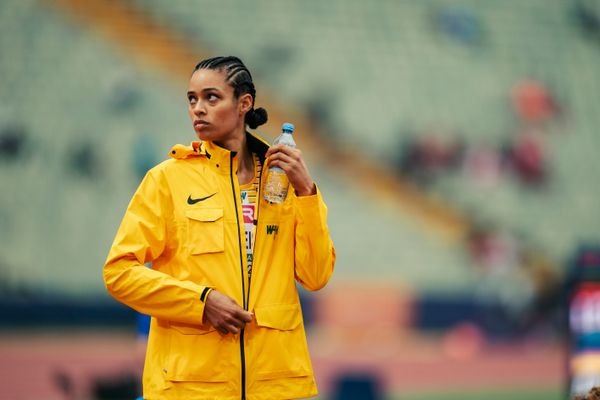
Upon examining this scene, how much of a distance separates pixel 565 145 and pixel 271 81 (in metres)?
3.15

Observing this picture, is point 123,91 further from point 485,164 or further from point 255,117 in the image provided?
point 255,117

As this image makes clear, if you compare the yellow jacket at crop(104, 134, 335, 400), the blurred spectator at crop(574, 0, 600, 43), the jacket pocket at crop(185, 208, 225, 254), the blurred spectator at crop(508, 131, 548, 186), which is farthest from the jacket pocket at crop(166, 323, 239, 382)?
the blurred spectator at crop(574, 0, 600, 43)

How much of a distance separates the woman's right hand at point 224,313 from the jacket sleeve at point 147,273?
0.08 ft

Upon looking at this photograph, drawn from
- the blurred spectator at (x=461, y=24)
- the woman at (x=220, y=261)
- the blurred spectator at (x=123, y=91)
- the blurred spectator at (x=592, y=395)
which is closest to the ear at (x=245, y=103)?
the woman at (x=220, y=261)

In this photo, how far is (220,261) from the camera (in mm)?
2639

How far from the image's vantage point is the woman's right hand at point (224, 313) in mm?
2527

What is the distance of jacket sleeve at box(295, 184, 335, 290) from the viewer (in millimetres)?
2697

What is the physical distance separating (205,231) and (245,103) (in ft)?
1.44

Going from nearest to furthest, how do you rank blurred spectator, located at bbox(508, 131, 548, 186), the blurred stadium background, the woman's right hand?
1. the woman's right hand
2. the blurred stadium background
3. blurred spectator, located at bbox(508, 131, 548, 186)

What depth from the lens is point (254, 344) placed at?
2.63 m

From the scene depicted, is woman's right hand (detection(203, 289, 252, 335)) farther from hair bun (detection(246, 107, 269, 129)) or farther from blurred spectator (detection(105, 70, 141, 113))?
blurred spectator (detection(105, 70, 141, 113))

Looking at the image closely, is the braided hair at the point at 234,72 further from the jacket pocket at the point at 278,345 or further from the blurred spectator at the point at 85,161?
the blurred spectator at the point at 85,161

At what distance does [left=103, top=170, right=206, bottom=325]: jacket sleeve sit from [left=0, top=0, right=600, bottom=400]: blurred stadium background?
507 centimetres

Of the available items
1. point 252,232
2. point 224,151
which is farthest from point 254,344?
point 224,151
